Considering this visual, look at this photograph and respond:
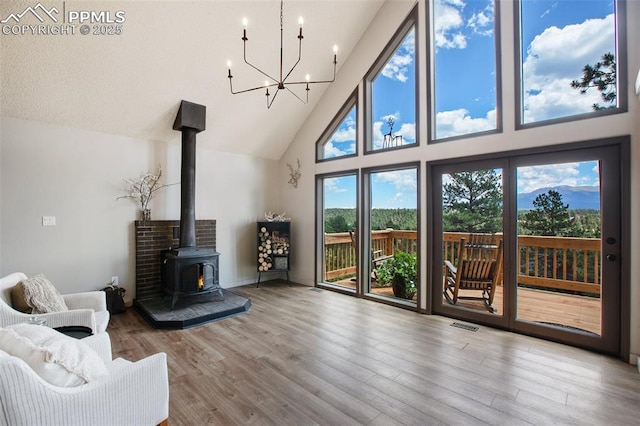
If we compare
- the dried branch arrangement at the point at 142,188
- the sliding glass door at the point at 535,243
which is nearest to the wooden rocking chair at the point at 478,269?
the sliding glass door at the point at 535,243

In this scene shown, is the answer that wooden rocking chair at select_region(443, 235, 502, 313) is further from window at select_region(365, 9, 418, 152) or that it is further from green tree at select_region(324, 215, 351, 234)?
green tree at select_region(324, 215, 351, 234)

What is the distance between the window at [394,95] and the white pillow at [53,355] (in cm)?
403

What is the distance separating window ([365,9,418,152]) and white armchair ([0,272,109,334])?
3975 millimetres

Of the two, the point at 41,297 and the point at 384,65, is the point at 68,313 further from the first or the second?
the point at 384,65

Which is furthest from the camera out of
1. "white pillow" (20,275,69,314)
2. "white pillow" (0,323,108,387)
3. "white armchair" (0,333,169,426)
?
"white pillow" (20,275,69,314)

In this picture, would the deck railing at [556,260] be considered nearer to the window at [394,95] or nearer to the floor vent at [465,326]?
the floor vent at [465,326]

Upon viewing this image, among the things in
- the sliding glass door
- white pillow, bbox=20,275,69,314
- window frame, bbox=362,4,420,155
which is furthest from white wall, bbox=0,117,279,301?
the sliding glass door

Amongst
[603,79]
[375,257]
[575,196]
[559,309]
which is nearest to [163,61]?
[375,257]

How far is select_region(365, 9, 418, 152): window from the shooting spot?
4.24m

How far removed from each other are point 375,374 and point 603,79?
3.59 m

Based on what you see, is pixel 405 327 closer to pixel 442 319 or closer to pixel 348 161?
pixel 442 319

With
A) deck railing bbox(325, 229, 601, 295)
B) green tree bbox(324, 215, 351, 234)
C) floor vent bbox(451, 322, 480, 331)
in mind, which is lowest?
floor vent bbox(451, 322, 480, 331)

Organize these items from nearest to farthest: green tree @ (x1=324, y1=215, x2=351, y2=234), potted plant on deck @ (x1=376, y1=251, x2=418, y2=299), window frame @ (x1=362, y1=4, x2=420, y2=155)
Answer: window frame @ (x1=362, y1=4, x2=420, y2=155) < potted plant on deck @ (x1=376, y1=251, x2=418, y2=299) < green tree @ (x1=324, y1=215, x2=351, y2=234)

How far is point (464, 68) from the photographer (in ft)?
12.4
